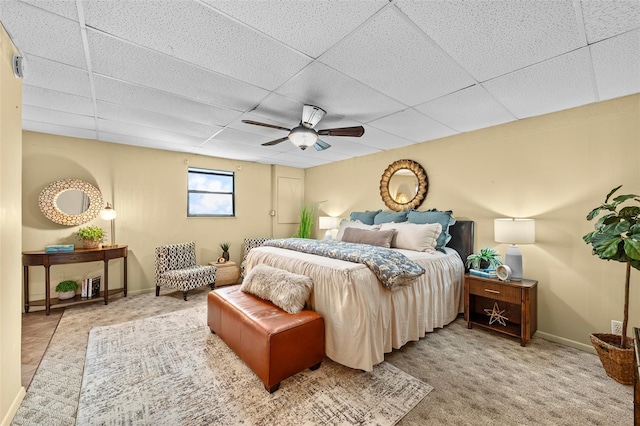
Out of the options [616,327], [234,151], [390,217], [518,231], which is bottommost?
[616,327]

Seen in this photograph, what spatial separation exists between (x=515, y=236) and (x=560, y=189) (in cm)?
71

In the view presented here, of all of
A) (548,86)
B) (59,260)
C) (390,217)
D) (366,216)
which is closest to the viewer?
(548,86)

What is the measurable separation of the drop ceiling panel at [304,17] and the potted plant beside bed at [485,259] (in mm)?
2718

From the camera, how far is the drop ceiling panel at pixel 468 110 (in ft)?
8.18

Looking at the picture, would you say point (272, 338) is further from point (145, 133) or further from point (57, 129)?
point (57, 129)

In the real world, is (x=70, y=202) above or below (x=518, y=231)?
above

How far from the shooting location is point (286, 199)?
618 centimetres

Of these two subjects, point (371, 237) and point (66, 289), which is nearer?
point (371, 237)

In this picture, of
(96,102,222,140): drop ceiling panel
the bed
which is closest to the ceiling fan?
(96,102,222,140): drop ceiling panel

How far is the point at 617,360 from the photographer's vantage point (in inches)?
81.0

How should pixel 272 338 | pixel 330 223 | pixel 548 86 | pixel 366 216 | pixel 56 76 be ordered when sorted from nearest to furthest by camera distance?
pixel 272 338 < pixel 56 76 < pixel 548 86 < pixel 366 216 < pixel 330 223

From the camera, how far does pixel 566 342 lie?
8.86 ft

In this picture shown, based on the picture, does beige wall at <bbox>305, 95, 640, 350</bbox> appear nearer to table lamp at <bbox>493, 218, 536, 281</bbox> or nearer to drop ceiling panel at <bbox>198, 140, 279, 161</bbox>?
table lamp at <bbox>493, 218, 536, 281</bbox>

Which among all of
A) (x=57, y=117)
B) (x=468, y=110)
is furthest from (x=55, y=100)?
(x=468, y=110)
